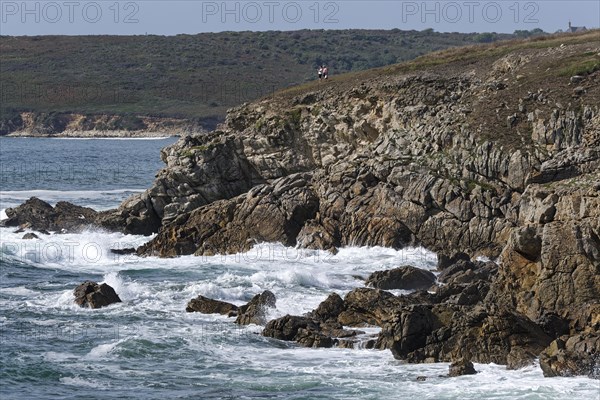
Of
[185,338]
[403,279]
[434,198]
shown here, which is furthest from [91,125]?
[185,338]

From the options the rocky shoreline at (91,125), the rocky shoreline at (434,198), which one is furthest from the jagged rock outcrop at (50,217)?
the rocky shoreline at (91,125)

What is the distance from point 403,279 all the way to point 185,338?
8867 millimetres

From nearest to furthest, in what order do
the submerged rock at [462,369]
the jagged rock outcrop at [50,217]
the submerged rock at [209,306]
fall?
1. the submerged rock at [462,369]
2. the submerged rock at [209,306]
3. the jagged rock outcrop at [50,217]

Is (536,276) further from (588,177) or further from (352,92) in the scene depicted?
(352,92)

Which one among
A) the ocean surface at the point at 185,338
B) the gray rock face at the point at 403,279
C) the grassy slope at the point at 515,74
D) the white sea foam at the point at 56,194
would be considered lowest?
the ocean surface at the point at 185,338

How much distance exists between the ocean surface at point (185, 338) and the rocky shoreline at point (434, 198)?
92cm

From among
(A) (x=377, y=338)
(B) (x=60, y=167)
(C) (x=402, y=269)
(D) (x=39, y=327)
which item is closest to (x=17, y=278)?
(D) (x=39, y=327)

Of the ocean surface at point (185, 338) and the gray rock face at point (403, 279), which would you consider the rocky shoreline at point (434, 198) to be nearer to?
the gray rock face at point (403, 279)

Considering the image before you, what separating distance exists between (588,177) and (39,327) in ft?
57.6

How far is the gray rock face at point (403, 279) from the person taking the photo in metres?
39.7

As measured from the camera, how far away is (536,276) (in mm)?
32531

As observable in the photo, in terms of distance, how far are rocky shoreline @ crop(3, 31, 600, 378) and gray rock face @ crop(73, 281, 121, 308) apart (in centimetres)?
730

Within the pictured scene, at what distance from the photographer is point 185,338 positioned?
34250mm

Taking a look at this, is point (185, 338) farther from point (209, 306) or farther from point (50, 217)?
point (50, 217)
